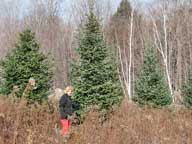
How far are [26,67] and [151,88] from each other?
31.3 feet

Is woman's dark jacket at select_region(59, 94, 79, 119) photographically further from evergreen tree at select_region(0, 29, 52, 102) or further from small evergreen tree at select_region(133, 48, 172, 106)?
small evergreen tree at select_region(133, 48, 172, 106)

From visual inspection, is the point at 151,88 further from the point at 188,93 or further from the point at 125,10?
the point at 125,10

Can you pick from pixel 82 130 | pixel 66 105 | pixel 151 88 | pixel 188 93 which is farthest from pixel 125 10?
pixel 82 130

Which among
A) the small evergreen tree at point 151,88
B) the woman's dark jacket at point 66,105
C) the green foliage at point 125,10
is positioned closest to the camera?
→ the woman's dark jacket at point 66,105

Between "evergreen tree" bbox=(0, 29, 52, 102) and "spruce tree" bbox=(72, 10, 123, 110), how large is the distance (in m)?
1.35

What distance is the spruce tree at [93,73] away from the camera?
17.7m

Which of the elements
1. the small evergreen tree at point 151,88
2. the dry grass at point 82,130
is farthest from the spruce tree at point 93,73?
the dry grass at point 82,130

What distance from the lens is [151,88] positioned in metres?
25.5

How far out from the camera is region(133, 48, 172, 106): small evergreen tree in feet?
82.0

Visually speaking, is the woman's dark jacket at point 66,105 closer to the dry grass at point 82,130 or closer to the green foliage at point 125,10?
the dry grass at point 82,130

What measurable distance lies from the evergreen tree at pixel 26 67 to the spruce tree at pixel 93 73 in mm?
1350

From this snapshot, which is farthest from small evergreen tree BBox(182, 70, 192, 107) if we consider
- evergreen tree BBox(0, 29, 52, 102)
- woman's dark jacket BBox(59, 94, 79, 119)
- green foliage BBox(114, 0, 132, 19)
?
green foliage BBox(114, 0, 132, 19)

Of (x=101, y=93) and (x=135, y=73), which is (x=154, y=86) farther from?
(x=135, y=73)

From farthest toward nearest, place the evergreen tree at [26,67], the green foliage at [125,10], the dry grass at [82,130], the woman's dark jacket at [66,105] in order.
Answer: the green foliage at [125,10] → the evergreen tree at [26,67] → the woman's dark jacket at [66,105] → the dry grass at [82,130]
